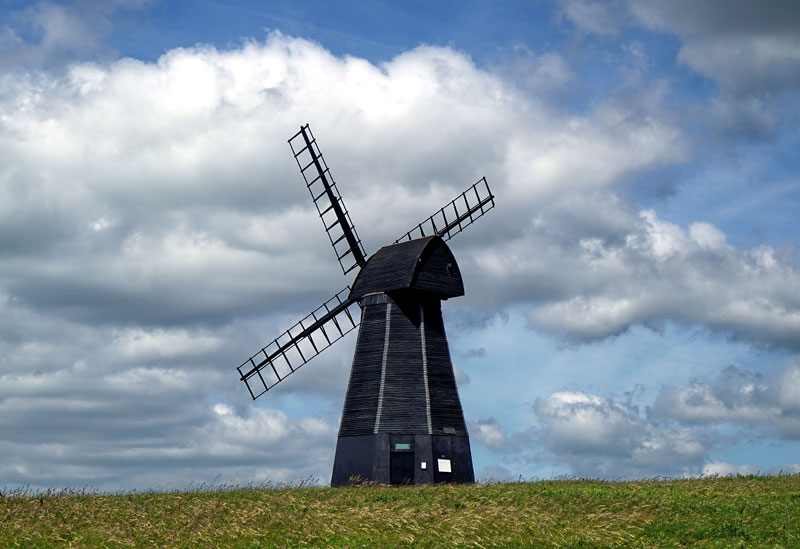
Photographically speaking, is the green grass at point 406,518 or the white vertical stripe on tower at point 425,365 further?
the white vertical stripe on tower at point 425,365

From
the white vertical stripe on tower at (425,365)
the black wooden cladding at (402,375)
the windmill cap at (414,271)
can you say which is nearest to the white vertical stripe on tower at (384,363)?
the black wooden cladding at (402,375)

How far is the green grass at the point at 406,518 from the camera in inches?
1014

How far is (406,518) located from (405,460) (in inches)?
416

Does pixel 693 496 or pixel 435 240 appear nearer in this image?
pixel 693 496

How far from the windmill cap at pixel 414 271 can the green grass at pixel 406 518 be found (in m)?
9.54

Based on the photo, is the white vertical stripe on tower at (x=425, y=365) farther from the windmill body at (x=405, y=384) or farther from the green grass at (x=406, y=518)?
the green grass at (x=406, y=518)

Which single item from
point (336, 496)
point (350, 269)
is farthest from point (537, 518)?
point (350, 269)

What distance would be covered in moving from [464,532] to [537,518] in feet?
10.3

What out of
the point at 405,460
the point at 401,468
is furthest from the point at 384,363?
the point at 401,468

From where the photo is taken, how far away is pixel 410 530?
26.5m

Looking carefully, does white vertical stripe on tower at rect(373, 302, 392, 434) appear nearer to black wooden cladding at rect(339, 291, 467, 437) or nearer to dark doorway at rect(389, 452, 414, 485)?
black wooden cladding at rect(339, 291, 467, 437)

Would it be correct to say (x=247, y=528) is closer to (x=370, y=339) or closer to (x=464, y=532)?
(x=464, y=532)

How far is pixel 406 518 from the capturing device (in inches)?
1073

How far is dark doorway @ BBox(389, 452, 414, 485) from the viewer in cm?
3769
